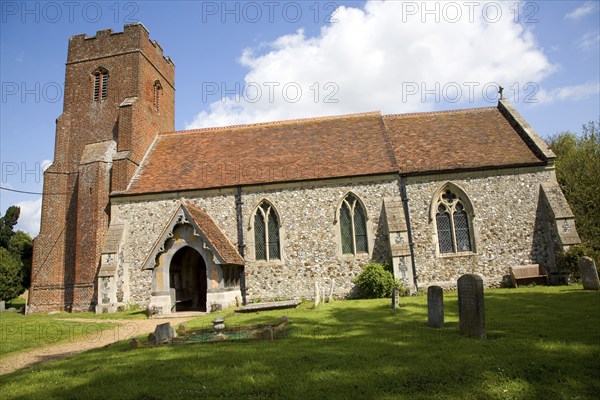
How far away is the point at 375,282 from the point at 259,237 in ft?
18.8

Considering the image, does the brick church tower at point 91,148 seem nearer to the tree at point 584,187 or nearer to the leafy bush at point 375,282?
the leafy bush at point 375,282

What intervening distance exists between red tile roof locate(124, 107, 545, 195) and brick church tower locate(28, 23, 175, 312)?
5.18ft

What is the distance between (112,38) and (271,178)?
44.4 ft

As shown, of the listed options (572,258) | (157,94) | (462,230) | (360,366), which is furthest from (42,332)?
(572,258)

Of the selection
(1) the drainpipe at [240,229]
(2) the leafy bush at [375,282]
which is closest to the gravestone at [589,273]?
(2) the leafy bush at [375,282]

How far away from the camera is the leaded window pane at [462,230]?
18531 mm

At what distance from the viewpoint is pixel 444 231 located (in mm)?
18719

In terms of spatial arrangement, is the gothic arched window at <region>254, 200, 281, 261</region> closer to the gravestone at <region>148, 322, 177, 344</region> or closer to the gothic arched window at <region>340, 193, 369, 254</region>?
the gothic arched window at <region>340, 193, 369, 254</region>

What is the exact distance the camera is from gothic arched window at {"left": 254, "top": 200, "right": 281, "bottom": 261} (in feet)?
62.5

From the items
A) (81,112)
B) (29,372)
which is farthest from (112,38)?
(29,372)

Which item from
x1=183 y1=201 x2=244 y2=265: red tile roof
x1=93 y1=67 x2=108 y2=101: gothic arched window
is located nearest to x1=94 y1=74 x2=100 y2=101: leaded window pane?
x1=93 y1=67 x2=108 y2=101: gothic arched window

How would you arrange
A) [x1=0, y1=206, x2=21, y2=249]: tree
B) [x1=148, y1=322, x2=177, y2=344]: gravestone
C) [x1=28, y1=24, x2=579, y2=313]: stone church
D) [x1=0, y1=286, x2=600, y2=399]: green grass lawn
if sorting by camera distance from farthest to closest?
1. [x1=0, y1=206, x2=21, y2=249]: tree
2. [x1=28, y1=24, x2=579, y2=313]: stone church
3. [x1=148, y1=322, x2=177, y2=344]: gravestone
4. [x1=0, y1=286, x2=600, y2=399]: green grass lawn

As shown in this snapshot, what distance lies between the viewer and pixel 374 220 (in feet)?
61.0

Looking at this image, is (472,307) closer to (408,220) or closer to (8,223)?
(408,220)
